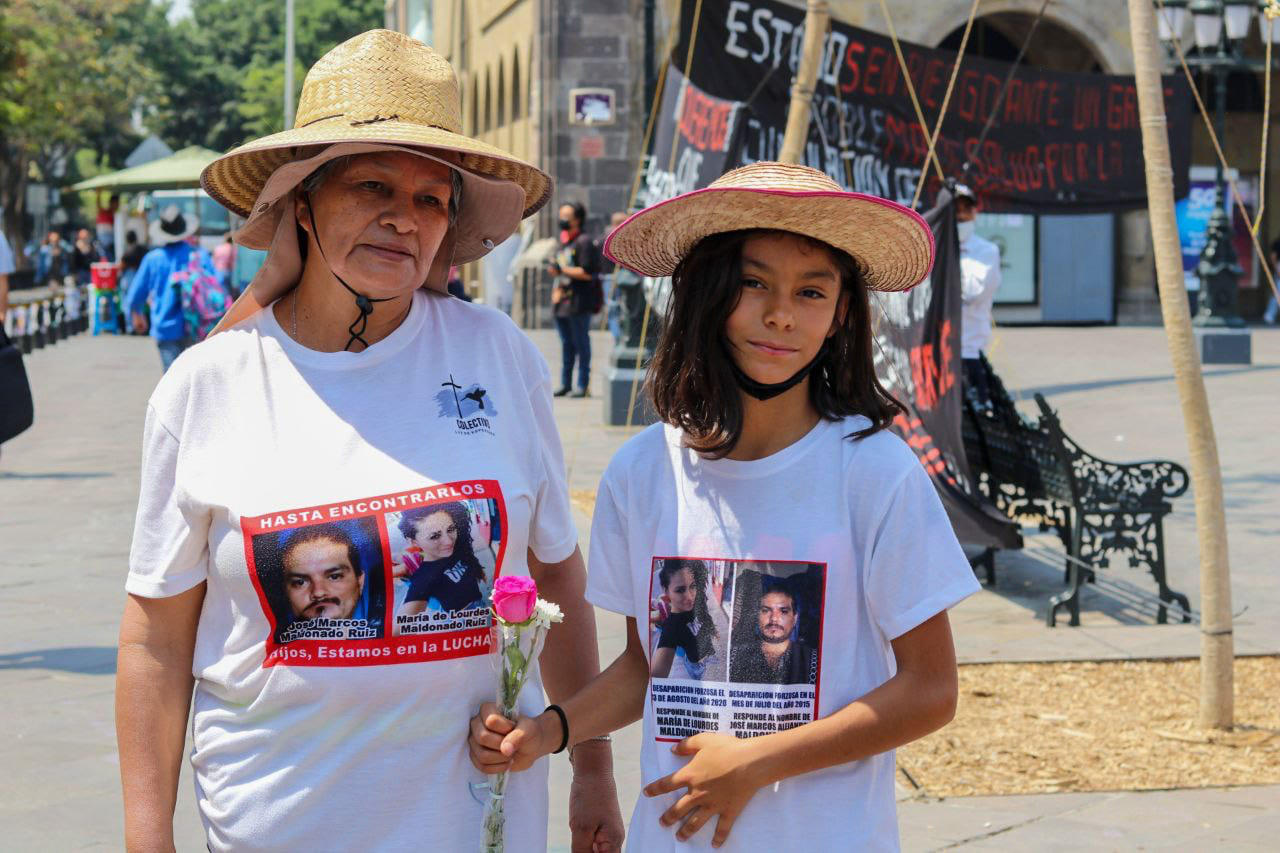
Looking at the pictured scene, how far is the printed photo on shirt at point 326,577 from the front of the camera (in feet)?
7.88

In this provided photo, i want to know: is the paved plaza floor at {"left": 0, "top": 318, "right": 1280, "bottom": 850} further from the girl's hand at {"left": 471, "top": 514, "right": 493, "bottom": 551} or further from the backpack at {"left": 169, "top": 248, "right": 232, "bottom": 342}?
the girl's hand at {"left": 471, "top": 514, "right": 493, "bottom": 551}

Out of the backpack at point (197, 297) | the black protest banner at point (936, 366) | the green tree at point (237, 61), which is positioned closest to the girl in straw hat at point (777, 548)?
the black protest banner at point (936, 366)

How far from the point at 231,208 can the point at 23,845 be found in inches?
104

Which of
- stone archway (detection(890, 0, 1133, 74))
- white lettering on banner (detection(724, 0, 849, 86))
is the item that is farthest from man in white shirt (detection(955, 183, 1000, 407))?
stone archway (detection(890, 0, 1133, 74))

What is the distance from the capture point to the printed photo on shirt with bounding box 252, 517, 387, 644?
7.88ft

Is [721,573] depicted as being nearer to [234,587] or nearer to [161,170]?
[234,587]

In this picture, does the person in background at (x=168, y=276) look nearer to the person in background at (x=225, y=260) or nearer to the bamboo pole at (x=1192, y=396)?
the bamboo pole at (x=1192, y=396)

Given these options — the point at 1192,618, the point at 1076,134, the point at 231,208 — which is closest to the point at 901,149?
the point at 1076,134

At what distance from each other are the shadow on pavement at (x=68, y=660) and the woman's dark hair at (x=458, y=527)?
183 inches

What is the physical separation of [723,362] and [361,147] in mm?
628

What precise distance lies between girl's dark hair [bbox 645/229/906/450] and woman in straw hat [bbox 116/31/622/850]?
262mm

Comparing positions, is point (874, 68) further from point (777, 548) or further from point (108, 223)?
point (108, 223)

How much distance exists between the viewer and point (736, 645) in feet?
7.98

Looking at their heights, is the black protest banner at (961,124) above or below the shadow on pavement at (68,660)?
above
